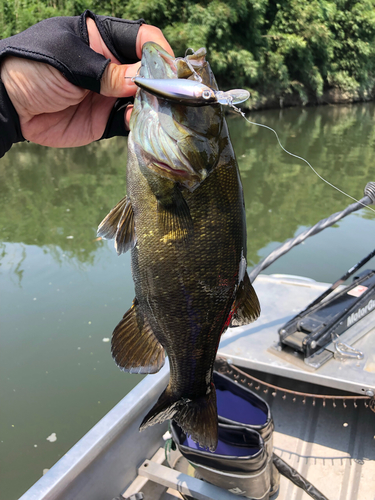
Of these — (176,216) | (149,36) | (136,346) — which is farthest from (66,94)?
(136,346)

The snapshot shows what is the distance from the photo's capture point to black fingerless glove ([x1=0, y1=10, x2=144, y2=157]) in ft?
4.37

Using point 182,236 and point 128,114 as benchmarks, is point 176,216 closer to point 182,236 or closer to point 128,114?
point 182,236

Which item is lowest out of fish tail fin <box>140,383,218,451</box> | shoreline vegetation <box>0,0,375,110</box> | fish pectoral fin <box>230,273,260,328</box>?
fish tail fin <box>140,383,218,451</box>

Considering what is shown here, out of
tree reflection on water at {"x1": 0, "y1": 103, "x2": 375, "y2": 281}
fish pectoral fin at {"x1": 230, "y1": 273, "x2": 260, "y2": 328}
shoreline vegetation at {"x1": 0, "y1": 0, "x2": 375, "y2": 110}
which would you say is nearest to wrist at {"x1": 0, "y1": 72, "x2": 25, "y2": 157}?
fish pectoral fin at {"x1": 230, "y1": 273, "x2": 260, "y2": 328}

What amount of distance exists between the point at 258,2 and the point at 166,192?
2316cm

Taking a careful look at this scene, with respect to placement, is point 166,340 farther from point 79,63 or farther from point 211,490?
point 211,490

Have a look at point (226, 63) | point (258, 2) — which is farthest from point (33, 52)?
point (258, 2)

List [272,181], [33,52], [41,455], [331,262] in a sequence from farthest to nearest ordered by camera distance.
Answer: [272,181] < [331,262] < [41,455] < [33,52]

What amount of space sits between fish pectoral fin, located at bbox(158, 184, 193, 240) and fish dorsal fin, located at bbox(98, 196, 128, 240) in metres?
0.18

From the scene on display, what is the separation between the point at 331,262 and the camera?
629cm

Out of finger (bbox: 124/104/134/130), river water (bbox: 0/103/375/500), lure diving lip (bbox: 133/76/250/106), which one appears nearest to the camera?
lure diving lip (bbox: 133/76/250/106)

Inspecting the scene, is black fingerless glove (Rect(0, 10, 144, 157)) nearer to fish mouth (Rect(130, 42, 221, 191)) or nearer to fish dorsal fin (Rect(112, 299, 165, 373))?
fish mouth (Rect(130, 42, 221, 191))

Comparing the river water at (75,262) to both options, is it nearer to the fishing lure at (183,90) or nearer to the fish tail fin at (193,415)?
the fish tail fin at (193,415)

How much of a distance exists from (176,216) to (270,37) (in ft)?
85.0
